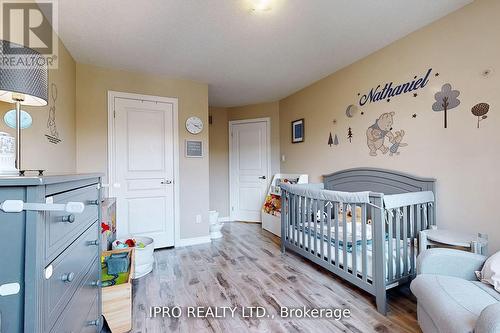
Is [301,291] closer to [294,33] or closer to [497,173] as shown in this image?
[497,173]

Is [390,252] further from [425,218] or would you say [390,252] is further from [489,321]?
[489,321]

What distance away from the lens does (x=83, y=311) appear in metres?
1.01

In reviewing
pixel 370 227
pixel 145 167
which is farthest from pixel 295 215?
pixel 145 167

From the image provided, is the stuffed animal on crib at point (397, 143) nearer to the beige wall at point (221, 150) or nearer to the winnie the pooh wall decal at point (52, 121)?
the beige wall at point (221, 150)

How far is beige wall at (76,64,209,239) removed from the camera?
269cm

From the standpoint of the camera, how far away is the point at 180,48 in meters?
→ 2.37

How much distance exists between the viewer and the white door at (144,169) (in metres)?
2.87

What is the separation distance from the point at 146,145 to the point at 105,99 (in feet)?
2.30

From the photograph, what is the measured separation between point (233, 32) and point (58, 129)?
1.80 m

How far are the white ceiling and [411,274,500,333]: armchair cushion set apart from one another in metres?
1.91

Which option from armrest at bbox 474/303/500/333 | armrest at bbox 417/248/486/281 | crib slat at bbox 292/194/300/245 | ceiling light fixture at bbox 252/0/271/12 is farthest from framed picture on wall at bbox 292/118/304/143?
armrest at bbox 474/303/500/333

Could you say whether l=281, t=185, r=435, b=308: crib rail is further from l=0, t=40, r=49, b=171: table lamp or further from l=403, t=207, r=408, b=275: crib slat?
l=0, t=40, r=49, b=171: table lamp

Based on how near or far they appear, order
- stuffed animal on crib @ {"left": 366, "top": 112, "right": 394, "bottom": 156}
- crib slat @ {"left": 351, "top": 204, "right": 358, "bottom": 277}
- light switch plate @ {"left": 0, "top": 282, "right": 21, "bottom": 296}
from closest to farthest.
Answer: light switch plate @ {"left": 0, "top": 282, "right": 21, "bottom": 296} < crib slat @ {"left": 351, "top": 204, "right": 358, "bottom": 277} < stuffed animal on crib @ {"left": 366, "top": 112, "right": 394, "bottom": 156}

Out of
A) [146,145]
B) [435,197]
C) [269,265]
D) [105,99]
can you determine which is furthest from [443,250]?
[105,99]
